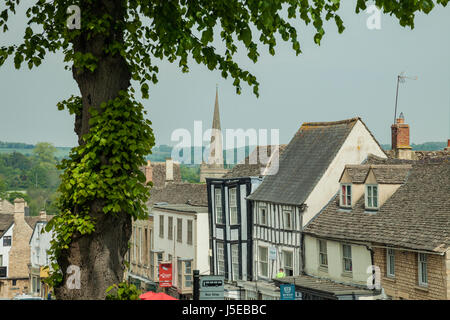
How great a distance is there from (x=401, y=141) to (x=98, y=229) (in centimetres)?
2802

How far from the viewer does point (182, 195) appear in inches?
1821

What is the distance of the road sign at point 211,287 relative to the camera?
16859mm

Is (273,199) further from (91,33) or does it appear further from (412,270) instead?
(91,33)

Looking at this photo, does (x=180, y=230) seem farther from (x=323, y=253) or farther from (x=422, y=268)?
(x=422, y=268)

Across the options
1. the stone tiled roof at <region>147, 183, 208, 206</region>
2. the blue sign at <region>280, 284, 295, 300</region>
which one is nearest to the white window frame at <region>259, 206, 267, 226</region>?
the stone tiled roof at <region>147, 183, 208, 206</region>

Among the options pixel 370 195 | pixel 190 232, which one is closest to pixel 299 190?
pixel 370 195

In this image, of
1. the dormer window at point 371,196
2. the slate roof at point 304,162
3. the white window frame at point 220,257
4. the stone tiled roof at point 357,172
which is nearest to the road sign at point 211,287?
the dormer window at point 371,196

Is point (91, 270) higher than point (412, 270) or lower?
higher

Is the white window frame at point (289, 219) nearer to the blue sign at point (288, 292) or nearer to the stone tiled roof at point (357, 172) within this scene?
the stone tiled roof at point (357, 172)

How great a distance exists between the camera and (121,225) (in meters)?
8.92

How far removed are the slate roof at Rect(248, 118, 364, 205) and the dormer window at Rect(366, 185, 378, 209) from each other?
3.26 m
